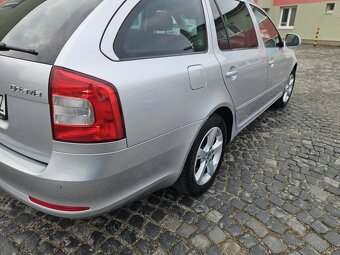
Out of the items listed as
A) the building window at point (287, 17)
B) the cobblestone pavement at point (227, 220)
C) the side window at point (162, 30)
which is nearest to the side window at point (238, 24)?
the side window at point (162, 30)

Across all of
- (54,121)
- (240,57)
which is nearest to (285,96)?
(240,57)

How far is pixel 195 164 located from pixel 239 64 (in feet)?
3.32

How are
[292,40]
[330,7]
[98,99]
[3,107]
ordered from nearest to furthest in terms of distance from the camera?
[98,99]
[3,107]
[292,40]
[330,7]

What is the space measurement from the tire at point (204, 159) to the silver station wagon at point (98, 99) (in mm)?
31

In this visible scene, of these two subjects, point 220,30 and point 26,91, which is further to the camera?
point 220,30

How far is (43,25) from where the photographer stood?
167 cm

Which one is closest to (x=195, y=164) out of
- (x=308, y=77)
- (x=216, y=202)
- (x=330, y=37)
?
(x=216, y=202)

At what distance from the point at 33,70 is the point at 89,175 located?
606 mm

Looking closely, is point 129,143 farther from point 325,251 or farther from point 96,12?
point 325,251

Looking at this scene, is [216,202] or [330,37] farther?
[330,37]

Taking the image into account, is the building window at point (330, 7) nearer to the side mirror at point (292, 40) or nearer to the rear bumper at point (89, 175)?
the side mirror at point (292, 40)

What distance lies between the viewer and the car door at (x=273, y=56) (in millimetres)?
3418

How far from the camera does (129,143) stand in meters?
1.53

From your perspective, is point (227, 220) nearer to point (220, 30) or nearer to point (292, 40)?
point (220, 30)
